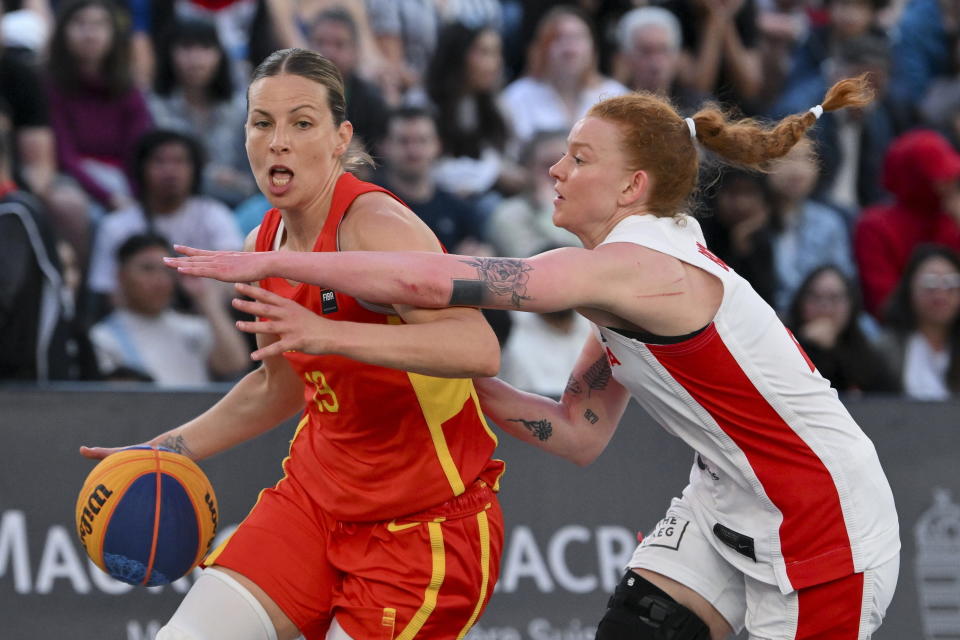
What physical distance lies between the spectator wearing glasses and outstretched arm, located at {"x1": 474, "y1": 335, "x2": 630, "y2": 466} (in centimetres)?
386

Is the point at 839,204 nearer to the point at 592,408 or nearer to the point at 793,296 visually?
the point at 793,296

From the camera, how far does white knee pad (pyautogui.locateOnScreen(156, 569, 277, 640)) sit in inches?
150

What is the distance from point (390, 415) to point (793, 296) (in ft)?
14.6

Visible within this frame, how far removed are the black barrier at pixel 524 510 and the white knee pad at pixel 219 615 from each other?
2.17 metres

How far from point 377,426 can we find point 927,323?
4955mm

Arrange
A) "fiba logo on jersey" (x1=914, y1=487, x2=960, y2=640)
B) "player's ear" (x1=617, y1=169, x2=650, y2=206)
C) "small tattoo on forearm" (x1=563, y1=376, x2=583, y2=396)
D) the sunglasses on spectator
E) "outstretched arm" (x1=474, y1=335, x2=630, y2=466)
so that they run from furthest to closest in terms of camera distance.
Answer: the sunglasses on spectator
"fiba logo on jersey" (x1=914, y1=487, x2=960, y2=640)
"small tattoo on forearm" (x1=563, y1=376, x2=583, y2=396)
"outstretched arm" (x1=474, y1=335, x2=630, y2=466)
"player's ear" (x1=617, y1=169, x2=650, y2=206)

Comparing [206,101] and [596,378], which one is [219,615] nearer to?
[596,378]

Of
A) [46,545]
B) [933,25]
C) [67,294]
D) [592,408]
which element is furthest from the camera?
[933,25]

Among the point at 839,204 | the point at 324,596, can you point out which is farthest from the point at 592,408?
the point at 839,204

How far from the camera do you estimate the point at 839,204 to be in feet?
30.9

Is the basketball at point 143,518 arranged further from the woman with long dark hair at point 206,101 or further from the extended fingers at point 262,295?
the woman with long dark hair at point 206,101

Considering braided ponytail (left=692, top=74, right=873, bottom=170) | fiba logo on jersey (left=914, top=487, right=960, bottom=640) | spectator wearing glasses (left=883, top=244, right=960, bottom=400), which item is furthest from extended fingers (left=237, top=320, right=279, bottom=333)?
spectator wearing glasses (left=883, top=244, right=960, bottom=400)

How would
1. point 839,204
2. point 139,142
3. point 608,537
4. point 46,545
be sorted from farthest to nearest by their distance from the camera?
point 839,204 → point 139,142 → point 608,537 → point 46,545

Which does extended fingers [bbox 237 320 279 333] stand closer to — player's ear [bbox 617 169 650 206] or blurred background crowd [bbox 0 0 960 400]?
player's ear [bbox 617 169 650 206]
